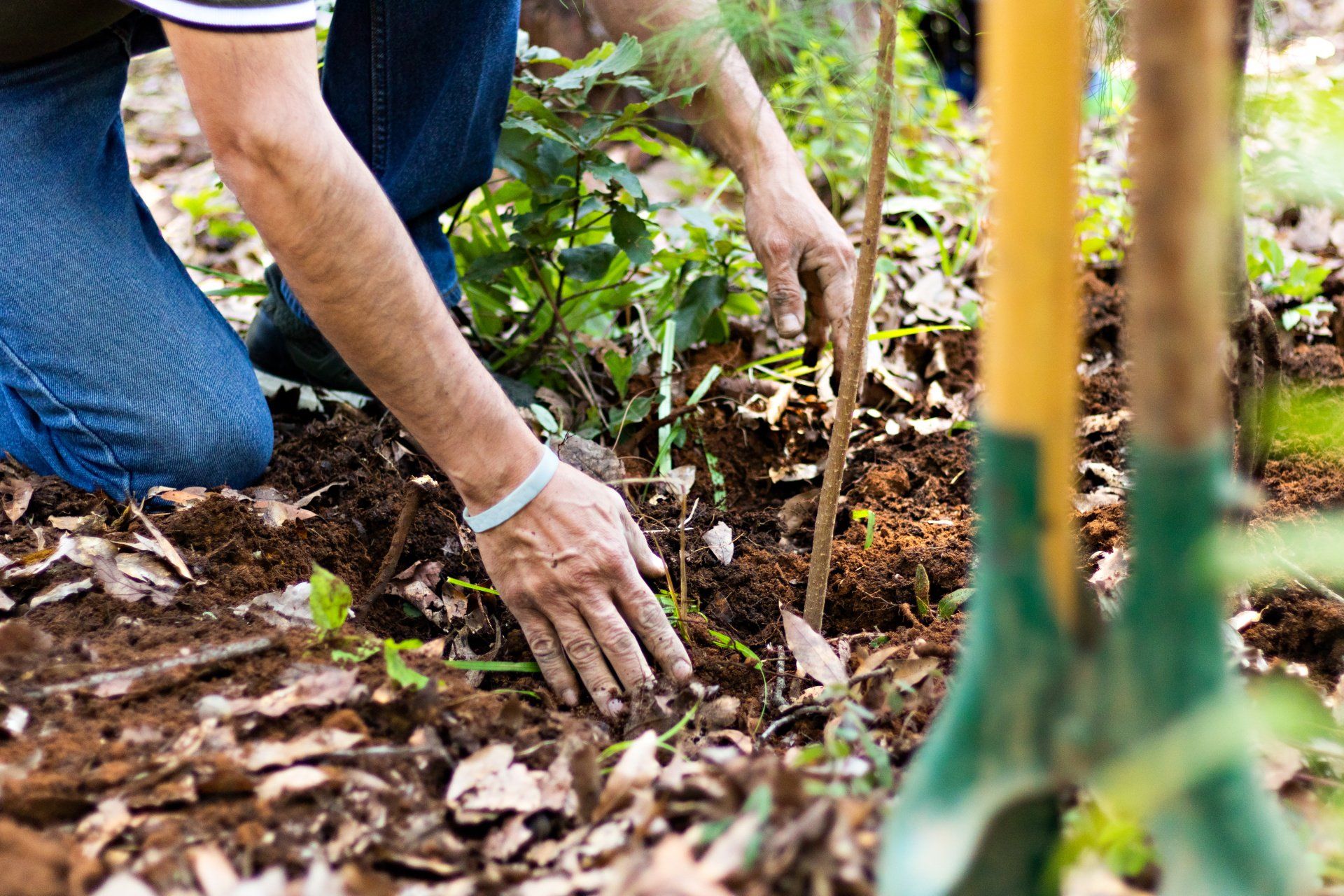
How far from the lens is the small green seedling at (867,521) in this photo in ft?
5.46

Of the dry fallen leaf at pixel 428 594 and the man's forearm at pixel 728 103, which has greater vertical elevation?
the man's forearm at pixel 728 103

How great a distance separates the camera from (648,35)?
1.99 metres

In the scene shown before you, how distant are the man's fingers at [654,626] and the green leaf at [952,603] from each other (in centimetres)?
41

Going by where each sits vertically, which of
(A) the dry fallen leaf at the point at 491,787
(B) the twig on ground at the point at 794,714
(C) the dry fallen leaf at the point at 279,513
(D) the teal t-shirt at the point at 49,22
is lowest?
(B) the twig on ground at the point at 794,714

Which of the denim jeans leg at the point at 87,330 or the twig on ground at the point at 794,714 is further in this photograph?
the denim jeans leg at the point at 87,330

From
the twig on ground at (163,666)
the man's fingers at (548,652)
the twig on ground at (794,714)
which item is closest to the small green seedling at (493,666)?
the man's fingers at (548,652)

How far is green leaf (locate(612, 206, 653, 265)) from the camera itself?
1.99 meters

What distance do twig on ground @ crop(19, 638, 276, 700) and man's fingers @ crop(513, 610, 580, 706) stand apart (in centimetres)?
34

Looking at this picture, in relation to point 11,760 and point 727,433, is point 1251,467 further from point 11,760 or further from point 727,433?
point 11,760

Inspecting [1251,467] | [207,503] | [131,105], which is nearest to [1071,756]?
[1251,467]

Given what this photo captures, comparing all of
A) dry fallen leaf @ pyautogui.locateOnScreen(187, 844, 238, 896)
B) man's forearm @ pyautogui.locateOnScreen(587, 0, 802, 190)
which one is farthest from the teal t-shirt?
dry fallen leaf @ pyautogui.locateOnScreen(187, 844, 238, 896)

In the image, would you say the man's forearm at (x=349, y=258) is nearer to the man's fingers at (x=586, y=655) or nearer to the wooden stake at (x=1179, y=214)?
the man's fingers at (x=586, y=655)

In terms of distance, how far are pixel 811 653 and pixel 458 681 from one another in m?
0.46

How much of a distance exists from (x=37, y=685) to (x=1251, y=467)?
1550mm
